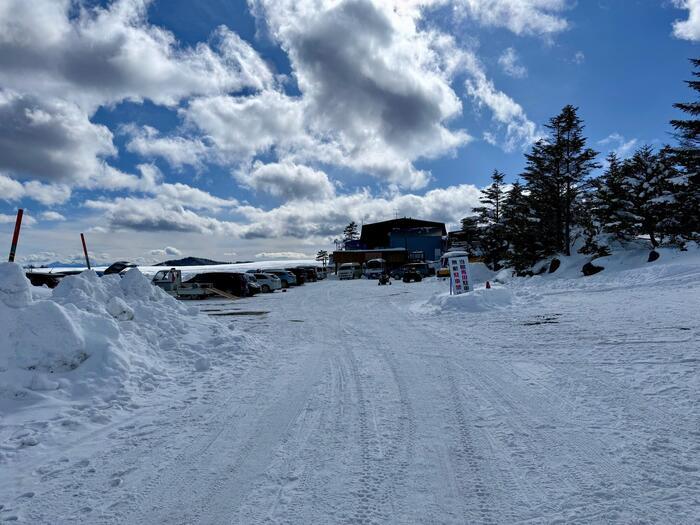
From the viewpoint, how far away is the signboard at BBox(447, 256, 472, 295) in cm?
1698

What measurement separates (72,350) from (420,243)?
72.6 meters

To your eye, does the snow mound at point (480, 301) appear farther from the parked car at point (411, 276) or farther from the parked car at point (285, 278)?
the parked car at point (411, 276)

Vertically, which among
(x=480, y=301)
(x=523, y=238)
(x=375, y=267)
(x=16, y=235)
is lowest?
(x=480, y=301)

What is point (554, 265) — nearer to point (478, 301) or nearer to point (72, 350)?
point (478, 301)

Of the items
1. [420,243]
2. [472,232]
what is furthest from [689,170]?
[420,243]

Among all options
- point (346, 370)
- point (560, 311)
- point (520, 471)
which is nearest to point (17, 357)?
point (346, 370)

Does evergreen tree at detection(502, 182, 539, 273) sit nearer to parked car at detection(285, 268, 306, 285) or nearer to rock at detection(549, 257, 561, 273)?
rock at detection(549, 257, 561, 273)

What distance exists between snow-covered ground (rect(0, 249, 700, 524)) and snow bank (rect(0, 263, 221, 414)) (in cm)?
9

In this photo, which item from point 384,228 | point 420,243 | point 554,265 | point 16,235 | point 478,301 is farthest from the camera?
point 384,228

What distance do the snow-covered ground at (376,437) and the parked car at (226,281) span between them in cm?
1799

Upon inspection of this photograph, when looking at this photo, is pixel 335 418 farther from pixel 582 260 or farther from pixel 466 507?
pixel 582 260

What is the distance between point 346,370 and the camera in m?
7.07

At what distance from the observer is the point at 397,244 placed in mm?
76938

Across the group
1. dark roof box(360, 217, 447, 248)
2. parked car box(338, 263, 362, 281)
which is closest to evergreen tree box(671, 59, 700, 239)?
parked car box(338, 263, 362, 281)
